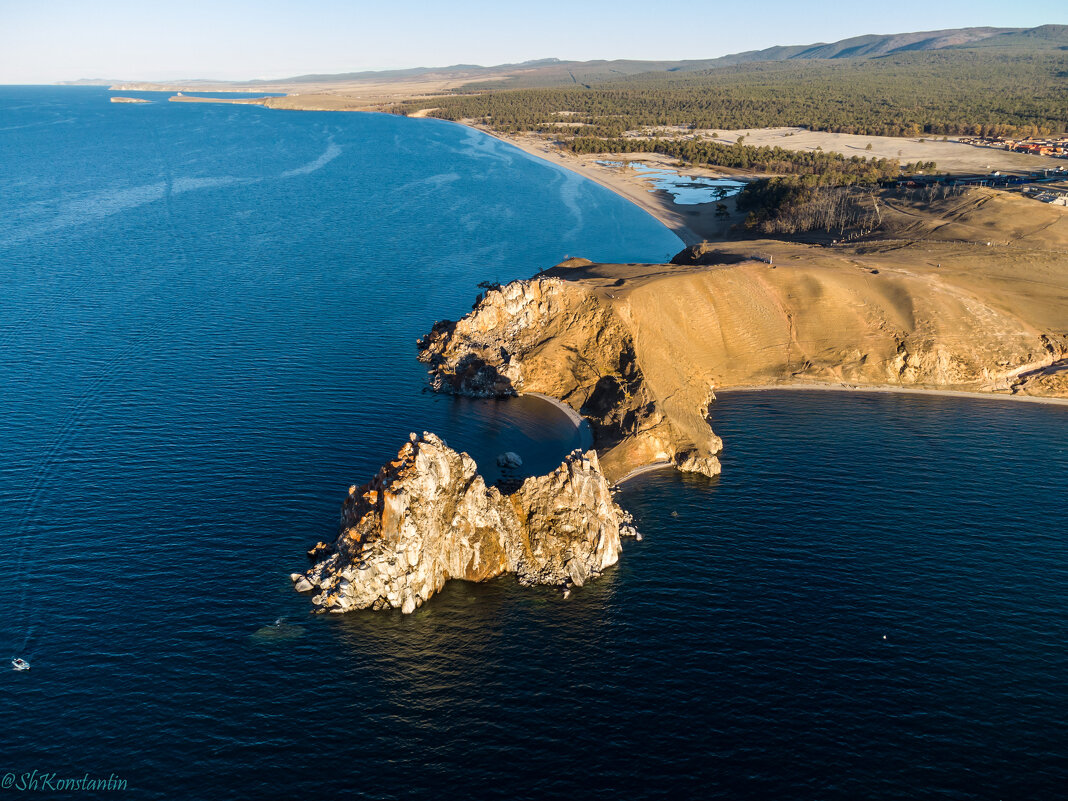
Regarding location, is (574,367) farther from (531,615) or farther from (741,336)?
(531,615)

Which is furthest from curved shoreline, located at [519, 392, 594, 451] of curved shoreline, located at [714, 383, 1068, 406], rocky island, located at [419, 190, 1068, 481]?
curved shoreline, located at [714, 383, 1068, 406]

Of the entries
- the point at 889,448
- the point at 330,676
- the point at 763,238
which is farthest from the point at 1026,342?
the point at 330,676

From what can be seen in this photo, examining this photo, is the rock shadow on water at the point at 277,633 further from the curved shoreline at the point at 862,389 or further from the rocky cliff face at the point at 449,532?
the curved shoreline at the point at 862,389

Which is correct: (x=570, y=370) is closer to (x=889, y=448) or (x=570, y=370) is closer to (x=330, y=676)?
(x=889, y=448)
